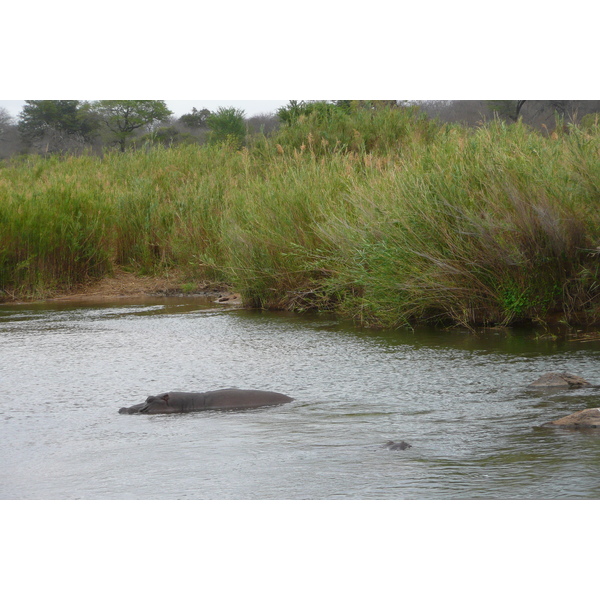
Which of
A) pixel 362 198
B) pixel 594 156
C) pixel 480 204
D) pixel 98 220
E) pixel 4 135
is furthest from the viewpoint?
pixel 4 135

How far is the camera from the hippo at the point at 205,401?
18.5 feet

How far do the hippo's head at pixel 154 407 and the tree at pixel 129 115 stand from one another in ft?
69.3

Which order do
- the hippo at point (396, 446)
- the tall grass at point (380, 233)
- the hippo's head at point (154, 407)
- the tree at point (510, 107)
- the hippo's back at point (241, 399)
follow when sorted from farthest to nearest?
the tree at point (510, 107), the tall grass at point (380, 233), the hippo's back at point (241, 399), the hippo's head at point (154, 407), the hippo at point (396, 446)

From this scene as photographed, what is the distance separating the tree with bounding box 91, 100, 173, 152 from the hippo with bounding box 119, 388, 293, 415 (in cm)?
2109

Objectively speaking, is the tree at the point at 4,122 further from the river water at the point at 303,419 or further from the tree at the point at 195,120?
the tree at the point at 195,120

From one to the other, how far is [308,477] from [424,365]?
3.04 meters

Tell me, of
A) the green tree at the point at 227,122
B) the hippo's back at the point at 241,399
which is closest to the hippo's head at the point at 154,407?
the hippo's back at the point at 241,399

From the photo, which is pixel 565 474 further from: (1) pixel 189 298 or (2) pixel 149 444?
(1) pixel 189 298

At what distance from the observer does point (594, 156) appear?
26.6ft

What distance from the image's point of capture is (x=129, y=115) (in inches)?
1128

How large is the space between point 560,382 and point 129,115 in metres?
25.1

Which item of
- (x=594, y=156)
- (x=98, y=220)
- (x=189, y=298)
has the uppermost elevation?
(x=594, y=156)

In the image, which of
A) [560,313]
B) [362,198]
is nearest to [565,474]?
[560,313]

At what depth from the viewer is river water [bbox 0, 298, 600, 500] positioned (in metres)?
3.95
